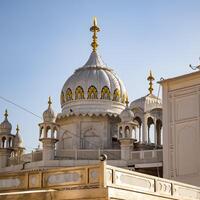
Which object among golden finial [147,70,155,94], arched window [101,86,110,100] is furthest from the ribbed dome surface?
golden finial [147,70,155,94]

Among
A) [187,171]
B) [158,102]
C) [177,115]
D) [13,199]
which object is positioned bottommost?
[13,199]

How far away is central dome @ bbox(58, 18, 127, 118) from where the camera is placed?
1278 inches

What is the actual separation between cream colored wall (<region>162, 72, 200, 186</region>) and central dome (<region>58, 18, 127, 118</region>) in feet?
24.2

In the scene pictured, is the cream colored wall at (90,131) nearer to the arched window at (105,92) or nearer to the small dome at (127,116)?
the arched window at (105,92)

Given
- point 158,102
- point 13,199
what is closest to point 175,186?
point 13,199

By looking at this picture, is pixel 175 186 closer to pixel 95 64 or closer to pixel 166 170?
pixel 166 170

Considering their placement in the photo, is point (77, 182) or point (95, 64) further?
point (95, 64)

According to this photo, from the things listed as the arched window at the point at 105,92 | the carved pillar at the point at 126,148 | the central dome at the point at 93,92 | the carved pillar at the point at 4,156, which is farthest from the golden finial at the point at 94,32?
the carved pillar at the point at 126,148

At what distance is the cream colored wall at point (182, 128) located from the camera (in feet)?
78.4

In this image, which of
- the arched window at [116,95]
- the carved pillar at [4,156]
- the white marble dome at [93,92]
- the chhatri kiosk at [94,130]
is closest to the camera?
the chhatri kiosk at [94,130]

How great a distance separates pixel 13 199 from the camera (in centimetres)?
1284

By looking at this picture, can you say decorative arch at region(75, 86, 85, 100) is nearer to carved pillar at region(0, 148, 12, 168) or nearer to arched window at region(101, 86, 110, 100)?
arched window at region(101, 86, 110, 100)

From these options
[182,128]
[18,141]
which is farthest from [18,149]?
[182,128]

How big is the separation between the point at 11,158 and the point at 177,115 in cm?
1104
